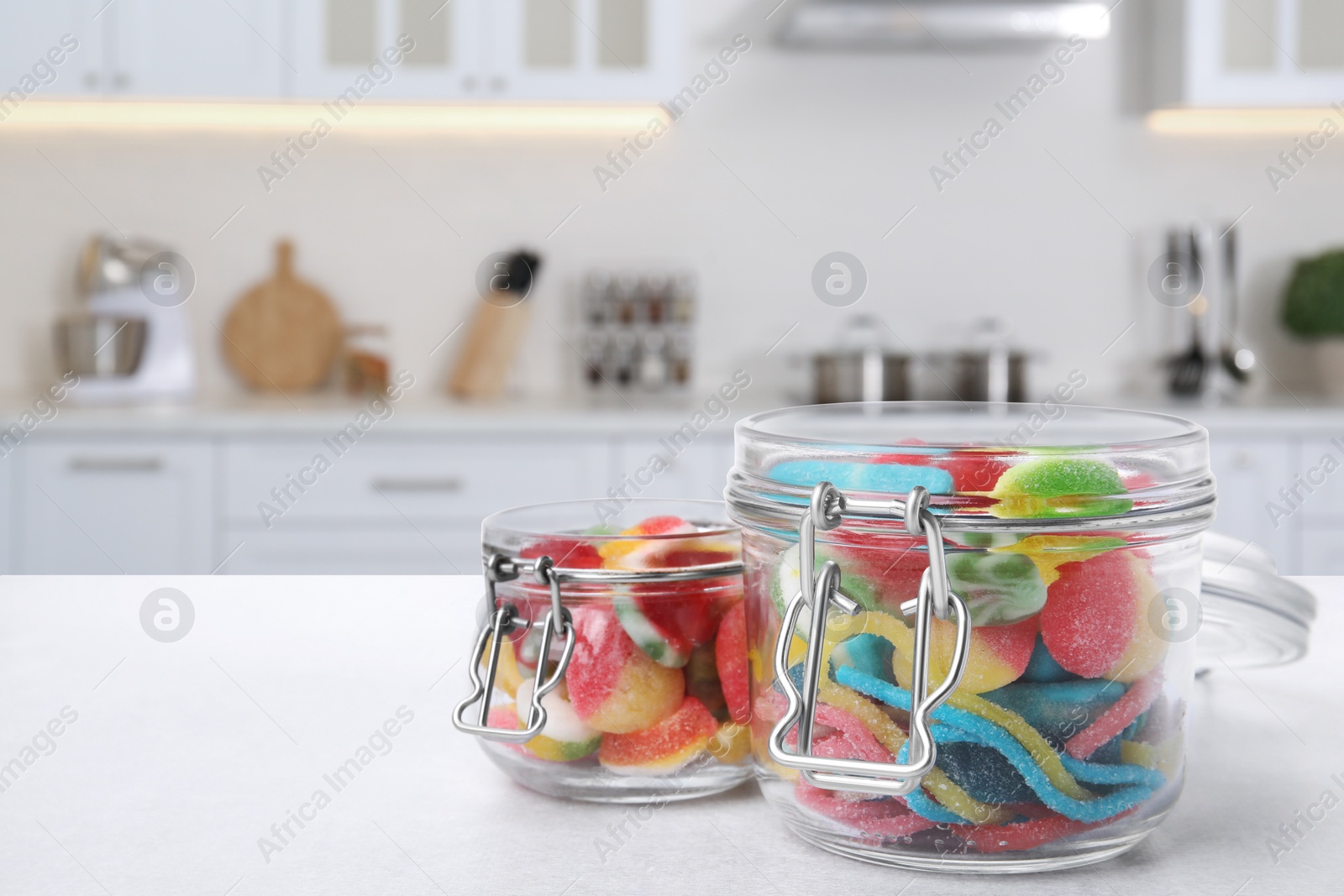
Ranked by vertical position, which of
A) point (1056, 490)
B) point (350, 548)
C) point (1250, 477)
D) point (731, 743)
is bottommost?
point (350, 548)

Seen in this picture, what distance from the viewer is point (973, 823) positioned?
15.8 inches

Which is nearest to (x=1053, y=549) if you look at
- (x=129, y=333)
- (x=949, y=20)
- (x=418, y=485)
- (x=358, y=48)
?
(x=418, y=485)

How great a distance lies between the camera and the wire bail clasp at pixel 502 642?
44 cm

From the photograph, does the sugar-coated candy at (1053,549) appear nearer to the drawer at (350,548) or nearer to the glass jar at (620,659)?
the glass jar at (620,659)

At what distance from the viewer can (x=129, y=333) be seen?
252 cm

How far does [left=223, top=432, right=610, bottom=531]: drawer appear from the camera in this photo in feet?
7.52

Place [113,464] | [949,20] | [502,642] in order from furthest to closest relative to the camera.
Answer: [949,20]
[113,464]
[502,642]

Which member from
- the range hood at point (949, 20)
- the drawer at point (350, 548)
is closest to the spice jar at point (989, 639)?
the drawer at point (350, 548)

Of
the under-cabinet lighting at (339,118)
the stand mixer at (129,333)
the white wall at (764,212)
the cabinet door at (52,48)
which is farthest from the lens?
the white wall at (764,212)

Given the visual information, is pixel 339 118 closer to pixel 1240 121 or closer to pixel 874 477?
pixel 1240 121

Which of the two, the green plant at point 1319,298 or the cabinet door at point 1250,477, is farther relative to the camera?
the green plant at point 1319,298

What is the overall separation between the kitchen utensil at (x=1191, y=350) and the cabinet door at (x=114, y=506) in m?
2.15

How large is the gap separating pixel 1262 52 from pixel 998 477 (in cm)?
259

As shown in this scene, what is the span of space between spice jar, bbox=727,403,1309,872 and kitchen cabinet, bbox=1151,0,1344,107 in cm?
247
